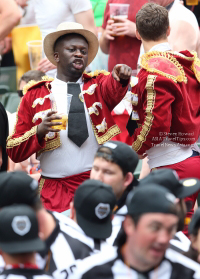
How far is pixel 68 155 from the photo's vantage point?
14.1ft

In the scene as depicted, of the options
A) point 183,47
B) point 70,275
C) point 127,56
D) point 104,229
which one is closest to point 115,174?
point 104,229

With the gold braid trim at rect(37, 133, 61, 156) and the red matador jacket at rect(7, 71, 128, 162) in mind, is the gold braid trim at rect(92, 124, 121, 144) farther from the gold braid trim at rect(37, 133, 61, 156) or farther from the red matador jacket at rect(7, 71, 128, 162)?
the gold braid trim at rect(37, 133, 61, 156)

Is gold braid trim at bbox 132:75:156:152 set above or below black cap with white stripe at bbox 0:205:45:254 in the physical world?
below

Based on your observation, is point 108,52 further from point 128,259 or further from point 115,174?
point 128,259

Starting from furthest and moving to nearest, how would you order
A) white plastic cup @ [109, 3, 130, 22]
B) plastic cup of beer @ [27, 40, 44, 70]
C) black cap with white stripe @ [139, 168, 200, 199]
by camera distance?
plastic cup of beer @ [27, 40, 44, 70]
white plastic cup @ [109, 3, 130, 22]
black cap with white stripe @ [139, 168, 200, 199]

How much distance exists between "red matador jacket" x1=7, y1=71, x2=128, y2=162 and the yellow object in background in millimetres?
2654

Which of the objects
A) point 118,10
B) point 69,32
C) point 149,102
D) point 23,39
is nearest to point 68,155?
point 149,102

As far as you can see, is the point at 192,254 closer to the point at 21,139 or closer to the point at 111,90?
the point at 111,90

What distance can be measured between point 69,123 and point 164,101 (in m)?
0.75

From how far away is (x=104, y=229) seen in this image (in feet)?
9.31

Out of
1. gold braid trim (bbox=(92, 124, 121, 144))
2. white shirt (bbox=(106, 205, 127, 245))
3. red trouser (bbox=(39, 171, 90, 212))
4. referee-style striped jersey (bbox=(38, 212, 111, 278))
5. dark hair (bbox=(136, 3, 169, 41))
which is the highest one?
dark hair (bbox=(136, 3, 169, 41))

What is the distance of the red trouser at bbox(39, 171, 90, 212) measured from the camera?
4301 mm

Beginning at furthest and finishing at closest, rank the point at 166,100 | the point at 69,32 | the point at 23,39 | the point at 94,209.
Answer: the point at 23,39
the point at 69,32
the point at 166,100
the point at 94,209

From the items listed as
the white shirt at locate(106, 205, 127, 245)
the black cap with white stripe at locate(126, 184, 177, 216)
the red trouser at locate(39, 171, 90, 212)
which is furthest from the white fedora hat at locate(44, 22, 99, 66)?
the black cap with white stripe at locate(126, 184, 177, 216)
